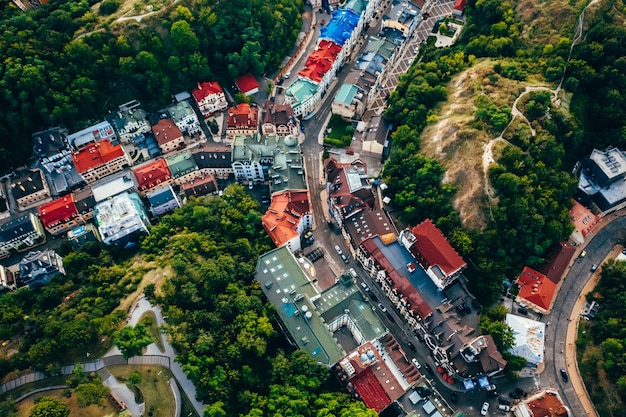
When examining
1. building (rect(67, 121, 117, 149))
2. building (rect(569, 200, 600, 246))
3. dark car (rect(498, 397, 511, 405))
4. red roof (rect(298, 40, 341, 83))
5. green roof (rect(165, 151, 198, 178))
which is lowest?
dark car (rect(498, 397, 511, 405))

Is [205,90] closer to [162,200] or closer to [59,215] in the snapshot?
[162,200]

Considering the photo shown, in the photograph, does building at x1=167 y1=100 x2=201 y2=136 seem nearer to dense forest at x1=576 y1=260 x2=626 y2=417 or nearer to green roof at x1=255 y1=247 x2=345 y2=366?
green roof at x1=255 y1=247 x2=345 y2=366

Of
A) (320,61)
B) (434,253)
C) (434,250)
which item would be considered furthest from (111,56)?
(434,253)

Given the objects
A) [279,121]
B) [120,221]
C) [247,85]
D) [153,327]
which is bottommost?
[153,327]

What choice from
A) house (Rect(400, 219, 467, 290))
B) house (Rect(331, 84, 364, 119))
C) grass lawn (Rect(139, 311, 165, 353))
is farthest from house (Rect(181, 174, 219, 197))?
house (Rect(400, 219, 467, 290))

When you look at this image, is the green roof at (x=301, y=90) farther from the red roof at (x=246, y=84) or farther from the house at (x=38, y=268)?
the house at (x=38, y=268)

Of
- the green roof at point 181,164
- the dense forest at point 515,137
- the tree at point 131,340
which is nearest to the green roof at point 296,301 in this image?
the tree at point 131,340
